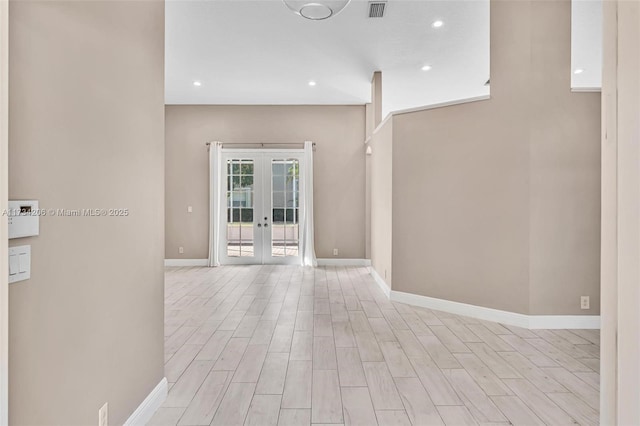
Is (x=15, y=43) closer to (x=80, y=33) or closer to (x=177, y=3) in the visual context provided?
(x=80, y=33)

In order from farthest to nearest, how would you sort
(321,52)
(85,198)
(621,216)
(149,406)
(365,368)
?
(321,52) < (365,368) < (149,406) < (85,198) < (621,216)

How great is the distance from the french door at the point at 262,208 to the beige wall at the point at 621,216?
22.4ft

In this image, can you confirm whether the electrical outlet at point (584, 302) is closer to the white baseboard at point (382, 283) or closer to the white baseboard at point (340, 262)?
the white baseboard at point (382, 283)

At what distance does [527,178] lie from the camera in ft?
11.8

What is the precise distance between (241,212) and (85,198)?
6.18m

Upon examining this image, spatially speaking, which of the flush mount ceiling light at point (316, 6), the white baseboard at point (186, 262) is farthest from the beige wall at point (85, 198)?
the white baseboard at point (186, 262)

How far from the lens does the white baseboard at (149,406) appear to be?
1891mm

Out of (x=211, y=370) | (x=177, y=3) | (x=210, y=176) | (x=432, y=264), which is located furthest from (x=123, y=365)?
(x=210, y=176)

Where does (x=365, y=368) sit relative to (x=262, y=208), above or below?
below

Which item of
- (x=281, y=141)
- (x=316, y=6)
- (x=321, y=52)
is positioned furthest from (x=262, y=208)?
(x=316, y=6)

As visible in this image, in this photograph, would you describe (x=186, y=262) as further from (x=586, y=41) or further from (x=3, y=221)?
(x=586, y=41)

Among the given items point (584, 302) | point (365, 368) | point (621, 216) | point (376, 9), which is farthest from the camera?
point (376, 9)

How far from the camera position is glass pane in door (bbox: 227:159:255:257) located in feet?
25.0

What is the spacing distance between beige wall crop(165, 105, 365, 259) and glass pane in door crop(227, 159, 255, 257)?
1.62ft
